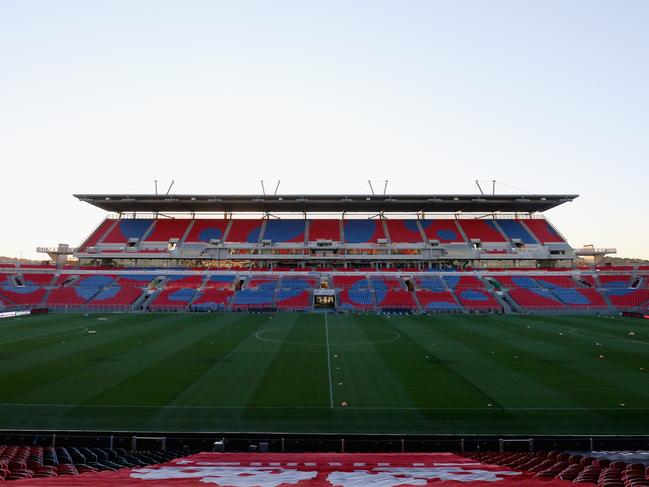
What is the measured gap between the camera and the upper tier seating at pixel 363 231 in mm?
74688

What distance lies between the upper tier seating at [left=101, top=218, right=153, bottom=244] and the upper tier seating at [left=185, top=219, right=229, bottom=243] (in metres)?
8.43

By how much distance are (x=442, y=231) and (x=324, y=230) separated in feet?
68.9

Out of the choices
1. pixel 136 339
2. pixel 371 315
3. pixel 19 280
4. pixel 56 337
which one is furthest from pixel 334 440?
pixel 19 280

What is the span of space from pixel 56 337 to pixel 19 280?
36341mm

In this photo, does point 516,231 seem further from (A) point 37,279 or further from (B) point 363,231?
(A) point 37,279

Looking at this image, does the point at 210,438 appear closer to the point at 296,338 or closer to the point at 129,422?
the point at 129,422

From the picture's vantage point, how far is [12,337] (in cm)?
3550

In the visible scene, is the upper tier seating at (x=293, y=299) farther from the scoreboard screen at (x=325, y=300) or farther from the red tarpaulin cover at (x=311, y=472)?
the red tarpaulin cover at (x=311, y=472)

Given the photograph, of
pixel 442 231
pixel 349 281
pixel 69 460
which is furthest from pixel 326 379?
pixel 442 231

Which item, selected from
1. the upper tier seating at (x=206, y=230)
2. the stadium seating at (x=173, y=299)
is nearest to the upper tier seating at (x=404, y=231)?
the upper tier seating at (x=206, y=230)

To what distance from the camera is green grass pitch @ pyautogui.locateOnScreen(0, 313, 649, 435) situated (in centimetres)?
1717

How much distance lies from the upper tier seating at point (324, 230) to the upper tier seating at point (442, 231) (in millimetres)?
15641

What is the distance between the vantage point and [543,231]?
7681 centimetres

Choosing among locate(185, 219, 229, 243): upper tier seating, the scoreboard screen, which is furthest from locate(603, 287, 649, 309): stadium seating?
locate(185, 219, 229, 243): upper tier seating
